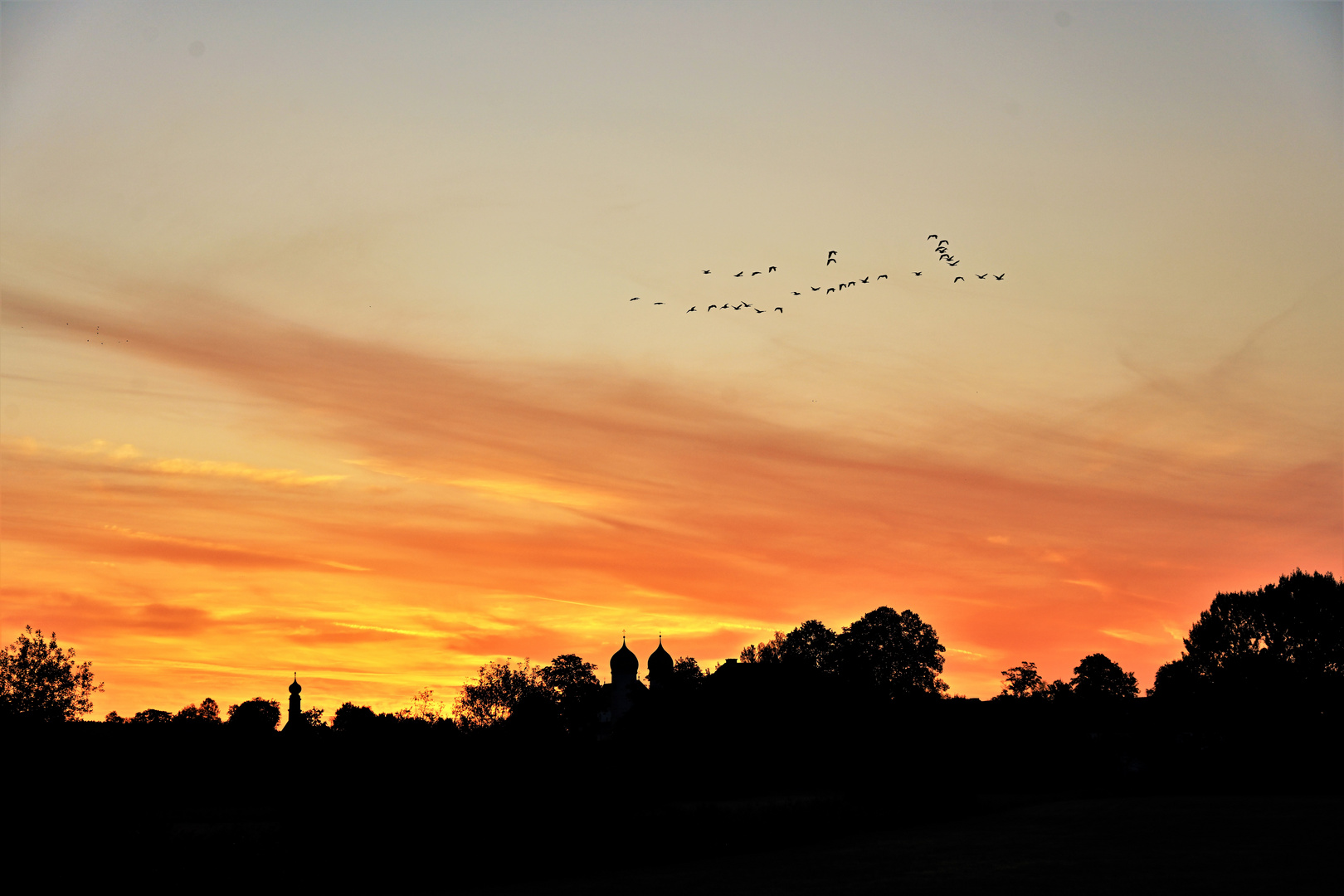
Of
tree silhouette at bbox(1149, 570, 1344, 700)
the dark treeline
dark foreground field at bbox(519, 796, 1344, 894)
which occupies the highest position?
tree silhouette at bbox(1149, 570, 1344, 700)

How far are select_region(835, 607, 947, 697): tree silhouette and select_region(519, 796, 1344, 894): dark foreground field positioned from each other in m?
87.4

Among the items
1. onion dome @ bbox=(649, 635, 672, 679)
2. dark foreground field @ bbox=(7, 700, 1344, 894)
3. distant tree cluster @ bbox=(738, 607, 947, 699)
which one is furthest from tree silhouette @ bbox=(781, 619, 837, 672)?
dark foreground field @ bbox=(7, 700, 1344, 894)

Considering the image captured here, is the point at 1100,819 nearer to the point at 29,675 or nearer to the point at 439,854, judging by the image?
the point at 439,854

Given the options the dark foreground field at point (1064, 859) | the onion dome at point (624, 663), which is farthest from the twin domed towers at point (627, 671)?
the dark foreground field at point (1064, 859)

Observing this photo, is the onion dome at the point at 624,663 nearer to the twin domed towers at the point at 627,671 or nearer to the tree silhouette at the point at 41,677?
the twin domed towers at the point at 627,671

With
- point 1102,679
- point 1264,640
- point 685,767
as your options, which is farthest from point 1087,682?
point 685,767

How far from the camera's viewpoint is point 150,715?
157250 mm

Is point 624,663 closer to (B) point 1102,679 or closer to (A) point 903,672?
(A) point 903,672

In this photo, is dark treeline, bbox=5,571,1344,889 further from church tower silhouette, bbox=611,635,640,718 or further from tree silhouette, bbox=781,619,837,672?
church tower silhouette, bbox=611,635,640,718

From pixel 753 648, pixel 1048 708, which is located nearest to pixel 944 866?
pixel 1048 708

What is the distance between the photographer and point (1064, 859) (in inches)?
1359

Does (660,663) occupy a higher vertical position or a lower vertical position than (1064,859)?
higher

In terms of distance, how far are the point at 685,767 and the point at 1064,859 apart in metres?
32.8

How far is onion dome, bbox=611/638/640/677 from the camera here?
137 metres
